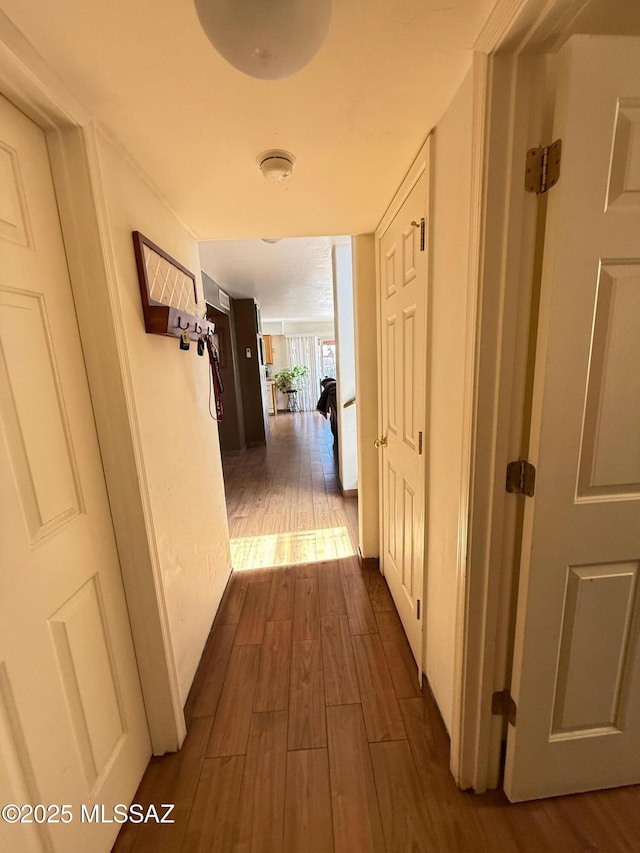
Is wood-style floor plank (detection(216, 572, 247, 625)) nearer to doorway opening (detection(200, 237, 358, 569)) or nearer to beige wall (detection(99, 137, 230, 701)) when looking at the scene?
beige wall (detection(99, 137, 230, 701))

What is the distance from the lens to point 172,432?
4.73ft

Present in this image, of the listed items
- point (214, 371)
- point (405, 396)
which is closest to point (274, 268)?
point (214, 371)

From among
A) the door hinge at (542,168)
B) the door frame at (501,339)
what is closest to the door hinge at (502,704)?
the door frame at (501,339)

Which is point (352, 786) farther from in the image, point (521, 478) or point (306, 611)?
point (521, 478)

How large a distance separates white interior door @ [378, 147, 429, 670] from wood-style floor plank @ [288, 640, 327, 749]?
457 mm

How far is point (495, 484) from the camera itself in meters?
0.93

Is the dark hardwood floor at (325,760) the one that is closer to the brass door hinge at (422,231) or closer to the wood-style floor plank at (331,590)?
the wood-style floor plank at (331,590)

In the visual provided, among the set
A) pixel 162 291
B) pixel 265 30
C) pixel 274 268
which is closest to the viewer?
pixel 265 30

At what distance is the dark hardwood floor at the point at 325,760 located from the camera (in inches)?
40.1

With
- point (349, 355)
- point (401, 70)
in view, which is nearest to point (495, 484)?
point (401, 70)

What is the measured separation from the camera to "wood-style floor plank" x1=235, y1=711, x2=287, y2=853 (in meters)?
1.02

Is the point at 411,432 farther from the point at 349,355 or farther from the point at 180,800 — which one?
the point at 349,355

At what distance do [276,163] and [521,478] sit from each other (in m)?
1.26

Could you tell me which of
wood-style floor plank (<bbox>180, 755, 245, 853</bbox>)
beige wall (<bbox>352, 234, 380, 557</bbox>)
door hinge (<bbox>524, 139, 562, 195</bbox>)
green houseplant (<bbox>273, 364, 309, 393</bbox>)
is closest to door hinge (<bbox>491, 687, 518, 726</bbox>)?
wood-style floor plank (<bbox>180, 755, 245, 853</bbox>)
